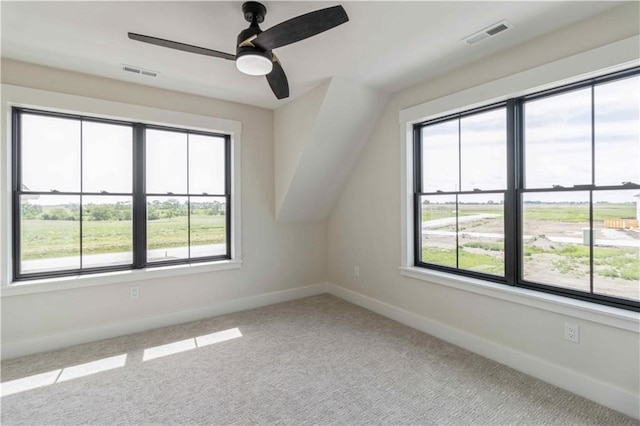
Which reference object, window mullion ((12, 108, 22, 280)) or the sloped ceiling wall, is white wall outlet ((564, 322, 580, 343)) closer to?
the sloped ceiling wall

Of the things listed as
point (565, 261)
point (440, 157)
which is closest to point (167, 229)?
point (440, 157)

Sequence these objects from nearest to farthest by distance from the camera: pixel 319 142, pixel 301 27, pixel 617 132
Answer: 1. pixel 301 27
2. pixel 617 132
3. pixel 319 142

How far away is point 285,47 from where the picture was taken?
2.49 metres

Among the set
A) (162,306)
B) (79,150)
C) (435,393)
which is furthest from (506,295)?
(79,150)

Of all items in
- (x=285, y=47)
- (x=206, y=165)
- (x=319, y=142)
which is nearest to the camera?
(x=285, y=47)

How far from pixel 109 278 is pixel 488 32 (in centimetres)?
408

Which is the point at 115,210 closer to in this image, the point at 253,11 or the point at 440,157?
the point at 253,11

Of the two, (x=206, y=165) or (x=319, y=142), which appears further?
(x=206, y=165)

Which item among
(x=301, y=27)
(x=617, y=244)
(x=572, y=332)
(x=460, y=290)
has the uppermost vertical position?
(x=301, y=27)

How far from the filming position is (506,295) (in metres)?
2.55

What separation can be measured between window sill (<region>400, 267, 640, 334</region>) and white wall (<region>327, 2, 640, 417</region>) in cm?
4

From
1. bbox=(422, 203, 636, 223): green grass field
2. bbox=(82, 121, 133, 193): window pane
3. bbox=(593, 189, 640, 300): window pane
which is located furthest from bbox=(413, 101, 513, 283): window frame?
bbox=(82, 121, 133, 193): window pane

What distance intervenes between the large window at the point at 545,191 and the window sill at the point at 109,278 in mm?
2589

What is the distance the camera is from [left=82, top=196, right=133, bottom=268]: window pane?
3146 mm
